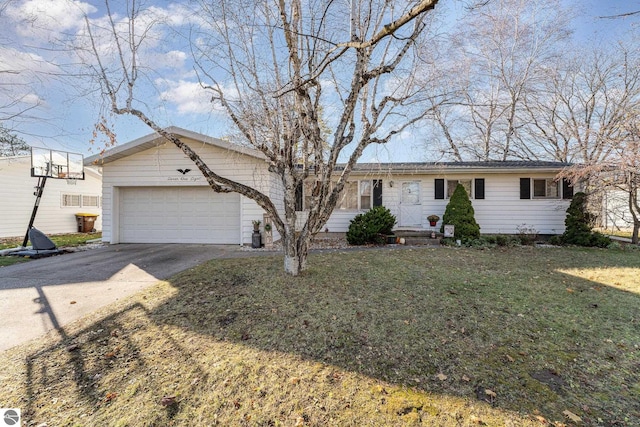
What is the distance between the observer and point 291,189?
5.27 m

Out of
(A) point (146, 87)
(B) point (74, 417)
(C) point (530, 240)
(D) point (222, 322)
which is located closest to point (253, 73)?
(A) point (146, 87)

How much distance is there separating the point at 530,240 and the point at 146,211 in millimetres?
13806

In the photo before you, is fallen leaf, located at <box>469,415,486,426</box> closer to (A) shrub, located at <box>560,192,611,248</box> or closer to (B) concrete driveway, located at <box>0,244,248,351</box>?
(B) concrete driveway, located at <box>0,244,248,351</box>

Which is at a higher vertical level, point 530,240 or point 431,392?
point 530,240

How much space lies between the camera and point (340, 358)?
291 centimetres

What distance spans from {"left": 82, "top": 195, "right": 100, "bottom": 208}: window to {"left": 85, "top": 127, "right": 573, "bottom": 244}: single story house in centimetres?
892

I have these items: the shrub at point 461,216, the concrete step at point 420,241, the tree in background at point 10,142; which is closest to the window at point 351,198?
the concrete step at point 420,241

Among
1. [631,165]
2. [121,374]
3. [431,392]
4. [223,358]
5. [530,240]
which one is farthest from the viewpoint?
[530,240]

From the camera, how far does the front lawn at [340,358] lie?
2.21m

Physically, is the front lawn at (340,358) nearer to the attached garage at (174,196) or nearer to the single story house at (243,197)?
the attached garage at (174,196)

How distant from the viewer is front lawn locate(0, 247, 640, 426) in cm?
221

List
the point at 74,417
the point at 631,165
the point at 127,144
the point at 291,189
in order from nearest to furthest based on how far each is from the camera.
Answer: the point at 74,417 → the point at 291,189 → the point at 631,165 → the point at 127,144

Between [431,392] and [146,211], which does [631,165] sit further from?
[146,211]

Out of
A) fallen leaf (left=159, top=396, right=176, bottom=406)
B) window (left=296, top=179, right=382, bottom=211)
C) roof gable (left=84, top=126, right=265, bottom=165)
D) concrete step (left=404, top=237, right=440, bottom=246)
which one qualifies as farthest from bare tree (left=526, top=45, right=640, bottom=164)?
fallen leaf (left=159, top=396, right=176, bottom=406)
